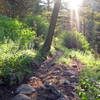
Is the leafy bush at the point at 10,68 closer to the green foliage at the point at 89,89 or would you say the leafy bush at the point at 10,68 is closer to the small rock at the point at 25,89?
the small rock at the point at 25,89

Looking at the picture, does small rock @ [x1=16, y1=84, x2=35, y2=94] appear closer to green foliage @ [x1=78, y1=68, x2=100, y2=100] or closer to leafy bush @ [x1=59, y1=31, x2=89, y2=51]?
green foliage @ [x1=78, y1=68, x2=100, y2=100]

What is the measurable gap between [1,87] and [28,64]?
1.52 meters

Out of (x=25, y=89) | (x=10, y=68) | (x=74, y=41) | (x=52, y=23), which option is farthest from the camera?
(x=74, y=41)

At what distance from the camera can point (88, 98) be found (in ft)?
8.40

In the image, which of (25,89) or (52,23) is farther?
(52,23)

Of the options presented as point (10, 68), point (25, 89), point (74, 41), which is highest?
point (10, 68)

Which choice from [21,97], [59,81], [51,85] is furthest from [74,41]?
[21,97]

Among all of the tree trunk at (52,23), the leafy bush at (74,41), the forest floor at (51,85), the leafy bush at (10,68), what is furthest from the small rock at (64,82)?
the leafy bush at (74,41)

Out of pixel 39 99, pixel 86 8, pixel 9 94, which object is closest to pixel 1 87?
pixel 9 94

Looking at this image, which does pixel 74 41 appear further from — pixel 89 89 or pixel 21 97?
pixel 21 97

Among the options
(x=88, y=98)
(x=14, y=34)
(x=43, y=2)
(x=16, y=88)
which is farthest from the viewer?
(x=43, y=2)

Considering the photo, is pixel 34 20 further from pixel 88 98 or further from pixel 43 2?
A: pixel 43 2

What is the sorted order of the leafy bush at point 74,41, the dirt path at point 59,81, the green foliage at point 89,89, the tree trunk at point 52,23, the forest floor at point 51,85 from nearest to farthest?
the green foliage at point 89,89 < the forest floor at point 51,85 < the dirt path at point 59,81 < the tree trunk at point 52,23 < the leafy bush at point 74,41

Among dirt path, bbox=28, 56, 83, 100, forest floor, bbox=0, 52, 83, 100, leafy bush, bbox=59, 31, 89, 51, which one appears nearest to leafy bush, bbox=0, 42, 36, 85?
forest floor, bbox=0, 52, 83, 100
